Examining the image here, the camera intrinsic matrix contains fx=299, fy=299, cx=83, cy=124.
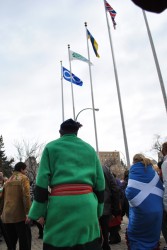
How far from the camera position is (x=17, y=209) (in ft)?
18.1

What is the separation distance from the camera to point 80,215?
9.23ft

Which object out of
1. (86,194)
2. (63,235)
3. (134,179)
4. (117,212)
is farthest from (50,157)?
(117,212)

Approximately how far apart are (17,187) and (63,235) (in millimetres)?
3153

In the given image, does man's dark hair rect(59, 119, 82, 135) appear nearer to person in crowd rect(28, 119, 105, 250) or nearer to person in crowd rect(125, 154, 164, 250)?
person in crowd rect(28, 119, 105, 250)

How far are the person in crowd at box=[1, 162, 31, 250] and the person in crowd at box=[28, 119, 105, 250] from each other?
2.71m

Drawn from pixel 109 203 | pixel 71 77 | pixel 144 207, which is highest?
pixel 71 77

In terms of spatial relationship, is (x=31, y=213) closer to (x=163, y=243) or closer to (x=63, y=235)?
(x=63, y=235)

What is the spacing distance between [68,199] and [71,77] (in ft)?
62.7

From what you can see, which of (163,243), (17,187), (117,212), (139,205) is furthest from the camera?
(163,243)

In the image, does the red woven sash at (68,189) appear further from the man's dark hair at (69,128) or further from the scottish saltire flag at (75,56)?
the scottish saltire flag at (75,56)

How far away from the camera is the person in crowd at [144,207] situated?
4867 mm

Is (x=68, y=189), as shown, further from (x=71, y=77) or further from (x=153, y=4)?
(x=71, y=77)

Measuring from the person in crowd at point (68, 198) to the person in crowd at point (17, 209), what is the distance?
2.71 meters

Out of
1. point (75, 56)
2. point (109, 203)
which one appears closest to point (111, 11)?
point (75, 56)
